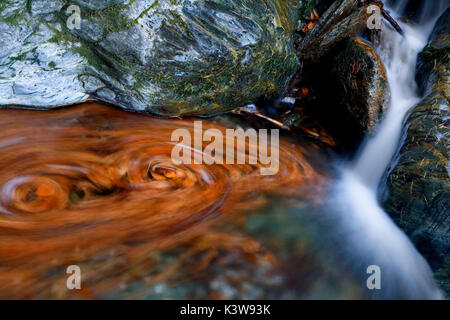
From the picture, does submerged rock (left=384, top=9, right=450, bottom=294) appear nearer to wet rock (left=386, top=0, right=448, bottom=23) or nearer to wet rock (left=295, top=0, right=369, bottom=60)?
wet rock (left=295, top=0, right=369, bottom=60)

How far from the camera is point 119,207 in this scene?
3.32 meters

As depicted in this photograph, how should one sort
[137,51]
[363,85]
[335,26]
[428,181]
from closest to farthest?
[428,181]
[137,51]
[363,85]
[335,26]

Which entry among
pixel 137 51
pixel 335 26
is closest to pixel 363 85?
pixel 335 26

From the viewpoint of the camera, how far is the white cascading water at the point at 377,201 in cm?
321

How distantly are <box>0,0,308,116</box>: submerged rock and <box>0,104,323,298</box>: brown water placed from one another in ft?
1.10

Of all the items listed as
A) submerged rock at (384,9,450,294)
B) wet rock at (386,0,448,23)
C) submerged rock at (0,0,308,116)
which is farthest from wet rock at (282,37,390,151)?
wet rock at (386,0,448,23)

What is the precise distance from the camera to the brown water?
272 cm

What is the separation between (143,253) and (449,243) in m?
3.06

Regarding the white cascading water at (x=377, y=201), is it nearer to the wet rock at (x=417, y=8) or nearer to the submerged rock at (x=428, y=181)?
the wet rock at (x=417, y=8)

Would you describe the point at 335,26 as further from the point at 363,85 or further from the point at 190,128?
the point at 190,128

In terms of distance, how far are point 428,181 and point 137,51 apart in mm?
3750

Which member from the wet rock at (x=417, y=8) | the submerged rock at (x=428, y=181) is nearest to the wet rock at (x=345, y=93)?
the submerged rock at (x=428, y=181)

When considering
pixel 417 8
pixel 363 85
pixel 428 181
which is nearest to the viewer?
pixel 428 181
